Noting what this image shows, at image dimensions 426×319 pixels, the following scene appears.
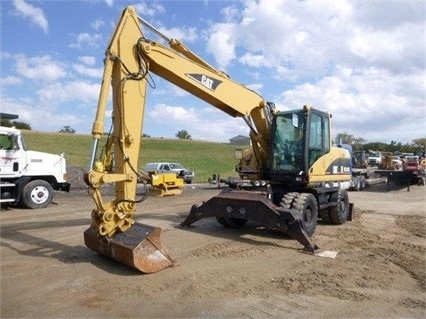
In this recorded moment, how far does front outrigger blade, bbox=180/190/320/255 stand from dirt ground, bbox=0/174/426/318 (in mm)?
350

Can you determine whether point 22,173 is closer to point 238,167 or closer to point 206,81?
point 238,167

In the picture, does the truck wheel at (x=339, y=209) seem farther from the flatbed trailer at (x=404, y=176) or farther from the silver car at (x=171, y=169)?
the silver car at (x=171, y=169)

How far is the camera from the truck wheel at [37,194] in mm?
12367

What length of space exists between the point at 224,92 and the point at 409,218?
24.3ft

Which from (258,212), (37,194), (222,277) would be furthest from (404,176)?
(222,277)

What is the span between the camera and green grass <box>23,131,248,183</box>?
36.2 metres

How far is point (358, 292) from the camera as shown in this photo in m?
5.27

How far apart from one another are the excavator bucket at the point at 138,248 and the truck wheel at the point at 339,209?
5.59 m

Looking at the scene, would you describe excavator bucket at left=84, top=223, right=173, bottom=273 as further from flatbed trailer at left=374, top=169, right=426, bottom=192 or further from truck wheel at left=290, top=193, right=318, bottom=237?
flatbed trailer at left=374, top=169, right=426, bottom=192

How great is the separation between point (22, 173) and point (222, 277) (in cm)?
917

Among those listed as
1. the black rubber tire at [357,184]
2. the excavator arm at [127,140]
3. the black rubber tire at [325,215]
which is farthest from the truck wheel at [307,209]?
the black rubber tire at [357,184]

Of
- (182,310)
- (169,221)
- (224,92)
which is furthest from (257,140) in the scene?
(182,310)

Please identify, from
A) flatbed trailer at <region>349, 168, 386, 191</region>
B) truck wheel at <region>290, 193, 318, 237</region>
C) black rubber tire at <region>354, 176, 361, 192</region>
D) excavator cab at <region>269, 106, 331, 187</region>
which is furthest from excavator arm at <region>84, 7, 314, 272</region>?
black rubber tire at <region>354, 176, 361, 192</region>

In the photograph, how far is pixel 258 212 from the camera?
757cm
